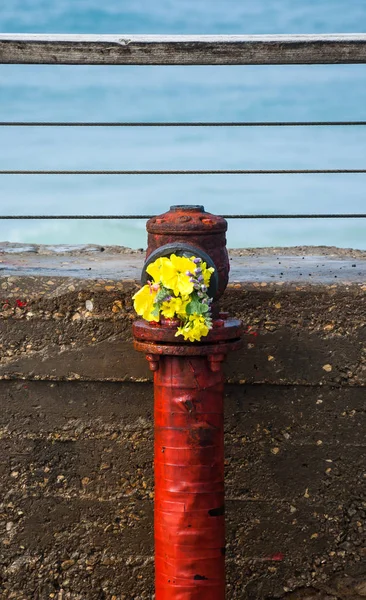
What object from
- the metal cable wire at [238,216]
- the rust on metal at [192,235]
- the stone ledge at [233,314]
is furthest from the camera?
the metal cable wire at [238,216]

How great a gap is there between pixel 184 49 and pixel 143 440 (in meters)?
1.58

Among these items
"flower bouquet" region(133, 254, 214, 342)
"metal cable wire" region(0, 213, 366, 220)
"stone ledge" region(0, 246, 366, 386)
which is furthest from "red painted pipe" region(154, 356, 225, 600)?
"metal cable wire" region(0, 213, 366, 220)

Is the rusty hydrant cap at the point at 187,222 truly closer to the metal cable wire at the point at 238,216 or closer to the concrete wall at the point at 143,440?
the concrete wall at the point at 143,440

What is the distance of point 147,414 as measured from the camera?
140 inches

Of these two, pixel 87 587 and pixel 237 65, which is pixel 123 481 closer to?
pixel 87 587

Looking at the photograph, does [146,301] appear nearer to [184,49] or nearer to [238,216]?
[238,216]

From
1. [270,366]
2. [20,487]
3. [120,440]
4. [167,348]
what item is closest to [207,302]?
[167,348]

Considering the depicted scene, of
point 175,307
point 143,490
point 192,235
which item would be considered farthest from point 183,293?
point 143,490

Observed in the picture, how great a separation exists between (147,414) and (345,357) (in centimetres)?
80

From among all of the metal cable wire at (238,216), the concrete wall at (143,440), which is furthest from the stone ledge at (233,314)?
the metal cable wire at (238,216)

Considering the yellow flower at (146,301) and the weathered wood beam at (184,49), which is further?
the weathered wood beam at (184,49)

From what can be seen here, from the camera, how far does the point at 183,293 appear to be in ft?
9.16

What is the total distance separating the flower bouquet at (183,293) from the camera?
2.79 m

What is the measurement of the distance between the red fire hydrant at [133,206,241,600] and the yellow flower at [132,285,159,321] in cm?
4
